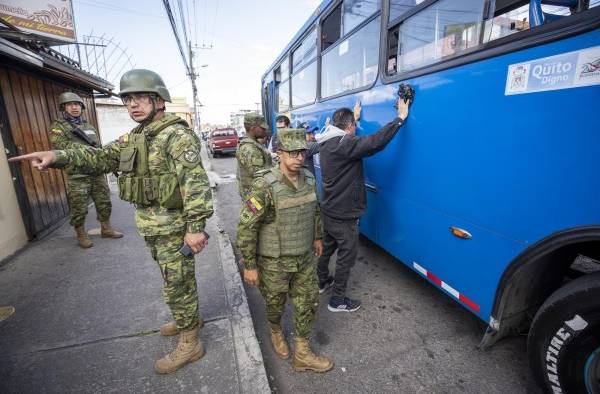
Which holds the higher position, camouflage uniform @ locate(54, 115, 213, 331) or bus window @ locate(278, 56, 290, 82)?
bus window @ locate(278, 56, 290, 82)

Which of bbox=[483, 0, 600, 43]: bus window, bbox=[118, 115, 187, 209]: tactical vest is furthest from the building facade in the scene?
bbox=[483, 0, 600, 43]: bus window

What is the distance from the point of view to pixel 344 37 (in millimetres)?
3391

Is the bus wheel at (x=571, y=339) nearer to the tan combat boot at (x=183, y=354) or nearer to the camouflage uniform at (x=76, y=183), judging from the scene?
the tan combat boot at (x=183, y=354)

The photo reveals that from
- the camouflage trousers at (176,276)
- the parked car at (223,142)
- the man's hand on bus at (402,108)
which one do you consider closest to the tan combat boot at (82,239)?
the camouflage trousers at (176,276)

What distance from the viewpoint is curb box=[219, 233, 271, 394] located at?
1.93 m

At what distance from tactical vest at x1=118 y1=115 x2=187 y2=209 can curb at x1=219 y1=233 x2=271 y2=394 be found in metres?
1.13

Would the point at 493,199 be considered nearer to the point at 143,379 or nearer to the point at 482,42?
the point at 482,42

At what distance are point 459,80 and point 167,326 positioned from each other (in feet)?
9.13

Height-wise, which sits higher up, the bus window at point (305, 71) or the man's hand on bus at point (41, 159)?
the bus window at point (305, 71)

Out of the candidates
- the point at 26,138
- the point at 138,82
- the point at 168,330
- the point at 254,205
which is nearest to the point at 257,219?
the point at 254,205

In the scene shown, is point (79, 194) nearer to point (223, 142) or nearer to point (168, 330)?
point (168, 330)

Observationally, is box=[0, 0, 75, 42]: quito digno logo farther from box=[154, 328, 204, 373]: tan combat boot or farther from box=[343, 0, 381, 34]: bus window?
box=[154, 328, 204, 373]: tan combat boot

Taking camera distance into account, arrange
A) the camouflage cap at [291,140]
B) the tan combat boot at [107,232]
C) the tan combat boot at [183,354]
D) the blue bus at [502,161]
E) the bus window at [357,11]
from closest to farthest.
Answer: the blue bus at [502,161] → the camouflage cap at [291,140] → the tan combat boot at [183,354] → the bus window at [357,11] → the tan combat boot at [107,232]

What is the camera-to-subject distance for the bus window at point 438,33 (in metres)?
1.92
